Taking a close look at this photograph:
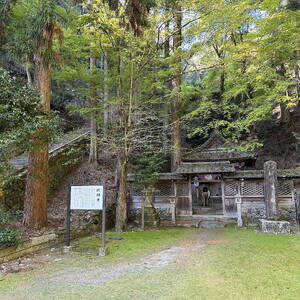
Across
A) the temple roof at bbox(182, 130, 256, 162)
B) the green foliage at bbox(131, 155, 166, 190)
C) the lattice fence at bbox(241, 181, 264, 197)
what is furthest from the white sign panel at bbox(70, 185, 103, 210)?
the temple roof at bbox(182, 130, 256, 162)

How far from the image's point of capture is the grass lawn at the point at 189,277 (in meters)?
3.55

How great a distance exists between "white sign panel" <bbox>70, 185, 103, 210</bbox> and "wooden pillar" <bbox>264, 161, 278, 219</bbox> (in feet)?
22.8

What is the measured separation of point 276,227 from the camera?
8703mm

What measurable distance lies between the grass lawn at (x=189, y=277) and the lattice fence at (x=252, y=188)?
472cm

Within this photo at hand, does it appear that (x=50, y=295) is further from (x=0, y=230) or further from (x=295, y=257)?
(x=295, y=257)

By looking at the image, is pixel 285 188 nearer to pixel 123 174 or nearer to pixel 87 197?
pixel 123 174

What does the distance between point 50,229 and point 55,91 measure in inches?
578

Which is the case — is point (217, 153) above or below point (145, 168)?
above

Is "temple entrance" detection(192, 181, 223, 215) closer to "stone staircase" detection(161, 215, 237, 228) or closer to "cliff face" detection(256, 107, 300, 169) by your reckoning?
"cliff face" detection(256, 107, 300, 169)

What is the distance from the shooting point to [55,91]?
19.8 m

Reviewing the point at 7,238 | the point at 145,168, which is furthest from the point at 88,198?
the point at 145,168

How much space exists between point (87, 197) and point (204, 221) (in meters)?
6.70

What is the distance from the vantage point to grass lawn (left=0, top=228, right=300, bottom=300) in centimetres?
355

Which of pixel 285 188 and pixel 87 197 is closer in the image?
pixel 87 197
